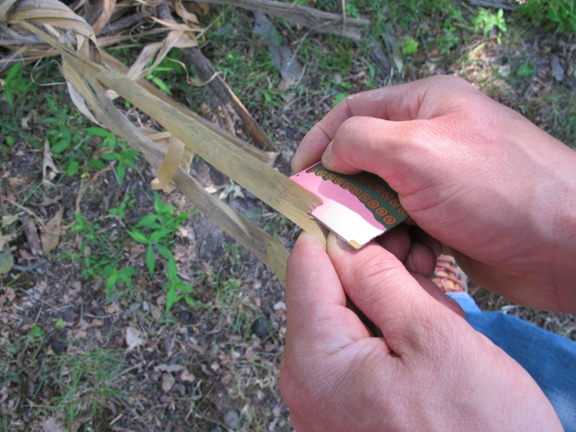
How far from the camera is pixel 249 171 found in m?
1.11

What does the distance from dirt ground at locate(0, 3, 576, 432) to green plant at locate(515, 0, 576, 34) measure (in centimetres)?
144

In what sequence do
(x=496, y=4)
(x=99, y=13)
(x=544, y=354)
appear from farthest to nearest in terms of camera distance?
1. (x=496, y=4)
2. (x=99, y=13)
3. (x=544, y=354)

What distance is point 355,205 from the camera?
104 cm

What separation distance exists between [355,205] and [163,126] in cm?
59

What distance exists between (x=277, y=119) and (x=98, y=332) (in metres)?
1.16

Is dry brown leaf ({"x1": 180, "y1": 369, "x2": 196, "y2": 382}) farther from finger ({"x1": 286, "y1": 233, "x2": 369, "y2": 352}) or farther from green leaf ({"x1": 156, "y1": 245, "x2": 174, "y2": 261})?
finger ({"x1": 286, "y1": 233, "x2": 369, "y2": 352})

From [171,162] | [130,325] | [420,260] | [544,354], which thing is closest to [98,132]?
[171,162]

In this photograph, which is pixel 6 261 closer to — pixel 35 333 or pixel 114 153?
pixel 35 333

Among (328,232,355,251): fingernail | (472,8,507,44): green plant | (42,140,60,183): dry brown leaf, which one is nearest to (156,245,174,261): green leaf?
(42,140,60,183): dry brown leaf

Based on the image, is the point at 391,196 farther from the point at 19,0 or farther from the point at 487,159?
the point at 19,0

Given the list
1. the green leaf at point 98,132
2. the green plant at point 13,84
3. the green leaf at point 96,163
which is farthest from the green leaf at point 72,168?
the green plant at point 13,84

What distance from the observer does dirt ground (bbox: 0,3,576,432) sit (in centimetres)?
171

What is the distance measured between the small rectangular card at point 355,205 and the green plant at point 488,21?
160cm

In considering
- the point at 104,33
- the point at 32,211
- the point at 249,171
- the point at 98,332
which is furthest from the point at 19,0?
the point at 98,332
